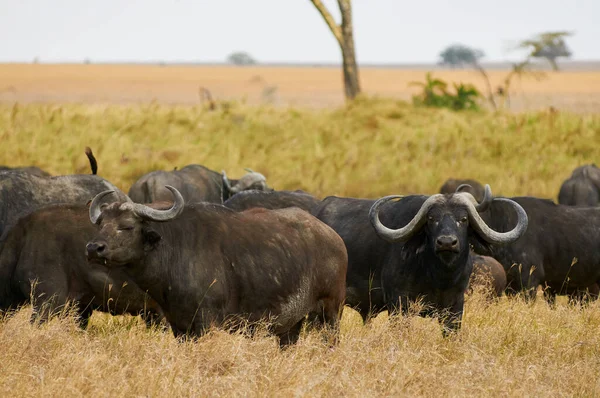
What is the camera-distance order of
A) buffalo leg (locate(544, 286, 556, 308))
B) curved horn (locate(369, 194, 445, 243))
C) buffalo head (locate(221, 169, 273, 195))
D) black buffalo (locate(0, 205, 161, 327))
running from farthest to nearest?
buffalo head (locate(221, 169, 273, 195)) → buffalo leg (locate(544, 286, 556, 308)) → black buffalo (locate(0, 205, 161, 327)) → curved horn (locate(369, 194, 445, 243))

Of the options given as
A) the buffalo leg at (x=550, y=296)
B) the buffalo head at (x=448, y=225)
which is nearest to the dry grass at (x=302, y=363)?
the buffalo head at (x=448, y=225)

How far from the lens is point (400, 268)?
869 cm

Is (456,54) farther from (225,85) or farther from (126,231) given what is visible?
(126,231)

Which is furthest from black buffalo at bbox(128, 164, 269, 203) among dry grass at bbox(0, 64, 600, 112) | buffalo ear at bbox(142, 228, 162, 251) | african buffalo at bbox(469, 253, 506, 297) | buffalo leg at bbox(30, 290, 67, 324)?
dry grass at bbox(0, 64, 600, 112)

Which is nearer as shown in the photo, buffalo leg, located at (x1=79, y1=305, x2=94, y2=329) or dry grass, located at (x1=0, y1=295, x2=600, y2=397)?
dry grass, located at (x1=0, y1=295, x2=600, y2=397)

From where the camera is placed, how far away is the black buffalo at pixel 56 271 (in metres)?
8.52

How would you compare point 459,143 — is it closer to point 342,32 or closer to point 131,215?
point 342,32

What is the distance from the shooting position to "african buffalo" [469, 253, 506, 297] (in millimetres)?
10469

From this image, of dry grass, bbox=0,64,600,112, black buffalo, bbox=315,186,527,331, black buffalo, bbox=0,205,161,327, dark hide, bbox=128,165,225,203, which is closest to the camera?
black buffalo, bbox=315,186,527,331

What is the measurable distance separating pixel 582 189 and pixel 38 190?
11.9m

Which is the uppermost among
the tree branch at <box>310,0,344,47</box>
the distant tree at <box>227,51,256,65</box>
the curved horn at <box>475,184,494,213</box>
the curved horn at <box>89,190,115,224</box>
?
the tree branch at <box>310,0,344,47</box>

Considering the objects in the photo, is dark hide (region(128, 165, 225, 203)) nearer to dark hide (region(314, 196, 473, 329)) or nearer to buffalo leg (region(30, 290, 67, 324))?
dark hide (region(314, 196, 473, 329))

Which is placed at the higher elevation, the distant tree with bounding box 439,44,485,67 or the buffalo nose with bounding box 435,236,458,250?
the buffalo nose with bounding box 435,236,458,250

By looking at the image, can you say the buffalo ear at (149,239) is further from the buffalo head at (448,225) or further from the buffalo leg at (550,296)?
the buffalo leg at (550,296)
